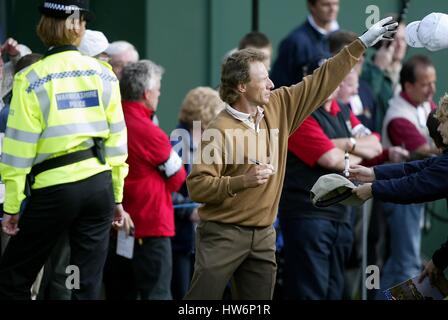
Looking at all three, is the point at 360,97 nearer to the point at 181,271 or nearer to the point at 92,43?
the point at 181,271

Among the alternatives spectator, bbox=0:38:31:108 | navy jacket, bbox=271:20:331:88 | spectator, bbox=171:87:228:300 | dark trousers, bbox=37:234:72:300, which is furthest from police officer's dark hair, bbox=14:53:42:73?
navy jacket, bbox=271:20:331:88

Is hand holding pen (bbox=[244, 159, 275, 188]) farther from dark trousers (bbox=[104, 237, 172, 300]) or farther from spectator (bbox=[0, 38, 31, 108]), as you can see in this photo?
spectator (bbox=[0, 38, 31, 108])

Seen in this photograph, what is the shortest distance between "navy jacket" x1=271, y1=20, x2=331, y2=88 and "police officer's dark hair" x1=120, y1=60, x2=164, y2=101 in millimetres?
1576

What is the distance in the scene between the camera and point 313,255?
7.77m

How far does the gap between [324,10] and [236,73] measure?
3.26 meters

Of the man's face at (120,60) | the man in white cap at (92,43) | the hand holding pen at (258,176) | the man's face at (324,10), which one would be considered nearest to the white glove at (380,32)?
the hand holding pen at (258,176)

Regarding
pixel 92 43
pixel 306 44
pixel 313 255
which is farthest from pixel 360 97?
pixel 92 43

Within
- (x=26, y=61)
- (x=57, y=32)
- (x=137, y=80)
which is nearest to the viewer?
(x=57, y=32)

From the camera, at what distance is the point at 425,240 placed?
10188mm

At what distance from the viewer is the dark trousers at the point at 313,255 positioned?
774 centimetres

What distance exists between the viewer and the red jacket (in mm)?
7359

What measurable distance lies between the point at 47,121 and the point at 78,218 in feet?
1.94

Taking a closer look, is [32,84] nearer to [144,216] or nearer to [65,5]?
[65,5]

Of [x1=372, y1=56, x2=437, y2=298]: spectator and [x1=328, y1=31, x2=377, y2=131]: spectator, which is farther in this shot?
[x1=372, y1=56, x2=437, y2=298]: spectator
